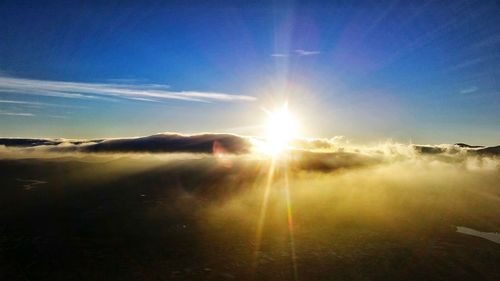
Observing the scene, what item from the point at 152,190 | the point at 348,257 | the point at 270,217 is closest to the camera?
the point at 348,257

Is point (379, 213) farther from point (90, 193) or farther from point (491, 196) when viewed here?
point (90, 193)

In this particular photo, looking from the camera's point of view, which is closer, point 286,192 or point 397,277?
point 397,277

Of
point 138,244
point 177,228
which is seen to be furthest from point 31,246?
point 177,228

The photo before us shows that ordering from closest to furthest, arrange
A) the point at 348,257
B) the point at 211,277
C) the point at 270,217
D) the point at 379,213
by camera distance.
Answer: the point at 211,277
the point at 348,257
the point at 270,217
the point at 379,213

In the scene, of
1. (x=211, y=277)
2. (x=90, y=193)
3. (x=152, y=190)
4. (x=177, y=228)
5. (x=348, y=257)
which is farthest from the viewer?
(x=152, y=190)

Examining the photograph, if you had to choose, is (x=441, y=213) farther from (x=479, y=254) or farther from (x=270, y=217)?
(x=270, y=217)

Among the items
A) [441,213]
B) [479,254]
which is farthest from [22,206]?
[441,213]
